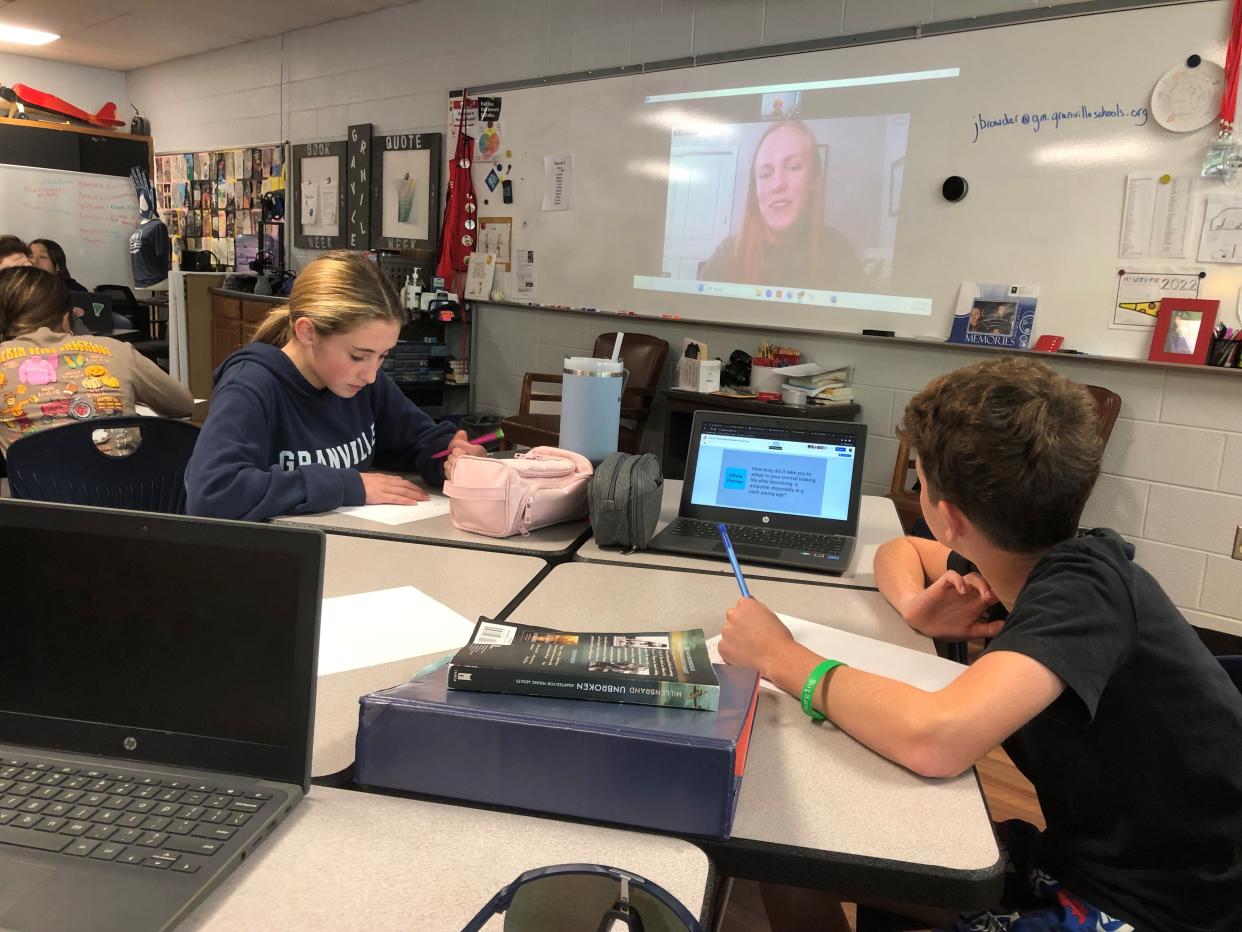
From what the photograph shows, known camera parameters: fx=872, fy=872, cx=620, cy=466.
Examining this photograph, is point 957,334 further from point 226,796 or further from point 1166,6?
point 226,796

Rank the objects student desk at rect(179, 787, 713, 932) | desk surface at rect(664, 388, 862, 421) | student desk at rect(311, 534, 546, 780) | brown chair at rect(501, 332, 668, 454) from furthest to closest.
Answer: brown chair at rect(501, 332, 668, 454) < desk surface at rect(664, 388, 862, 421) < student desk at rect(311, 534, 546, 780) < student desk at rect(179, 787, 713, 932)

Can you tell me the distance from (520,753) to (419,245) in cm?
499

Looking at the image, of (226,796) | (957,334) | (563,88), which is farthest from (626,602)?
(563,88)

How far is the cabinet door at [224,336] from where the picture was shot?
239 inches

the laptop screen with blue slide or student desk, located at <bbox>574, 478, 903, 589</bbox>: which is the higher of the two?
the laptop screen with blue slide

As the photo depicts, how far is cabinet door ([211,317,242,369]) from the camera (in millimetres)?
6070

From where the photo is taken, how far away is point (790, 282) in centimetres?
379

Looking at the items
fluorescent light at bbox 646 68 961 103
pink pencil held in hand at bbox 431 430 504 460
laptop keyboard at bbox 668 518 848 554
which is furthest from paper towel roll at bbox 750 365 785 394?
laptop keyboard at bbox 668 518 848 554

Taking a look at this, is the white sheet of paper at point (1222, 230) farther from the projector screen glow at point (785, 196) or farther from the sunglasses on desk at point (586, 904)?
the sunglasses on desk at point (586, 904)

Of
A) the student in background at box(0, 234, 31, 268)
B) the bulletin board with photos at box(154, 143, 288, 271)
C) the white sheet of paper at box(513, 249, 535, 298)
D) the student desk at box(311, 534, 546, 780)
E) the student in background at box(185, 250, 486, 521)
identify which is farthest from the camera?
the bulletin board with photos at box(154, 143, 288, 271)

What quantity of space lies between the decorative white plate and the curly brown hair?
7.77 ft

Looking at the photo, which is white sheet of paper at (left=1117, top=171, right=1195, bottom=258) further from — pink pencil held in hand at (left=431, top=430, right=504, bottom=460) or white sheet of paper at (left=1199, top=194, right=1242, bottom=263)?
pink pencil held in hand at (left=431, top=430, right=504, bottom=460)

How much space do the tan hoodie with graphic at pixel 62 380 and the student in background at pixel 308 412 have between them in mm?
837

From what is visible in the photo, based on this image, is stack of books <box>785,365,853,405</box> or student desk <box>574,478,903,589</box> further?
stack of books <box>785,365,853,405</box>
